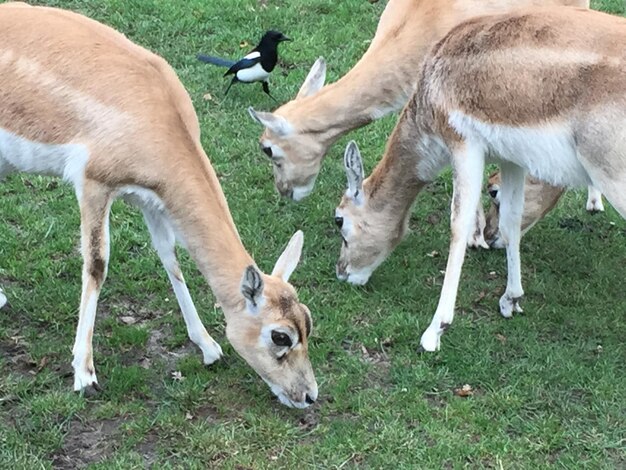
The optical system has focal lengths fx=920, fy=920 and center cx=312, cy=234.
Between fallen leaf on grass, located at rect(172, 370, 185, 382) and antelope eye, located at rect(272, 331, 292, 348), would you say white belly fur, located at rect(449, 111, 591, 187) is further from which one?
fallen leaf on grass, located at rect(172, 370, 185, 382)

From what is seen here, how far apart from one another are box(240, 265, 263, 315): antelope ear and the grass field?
2.32 ft

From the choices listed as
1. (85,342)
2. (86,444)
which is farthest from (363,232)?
(86,444)

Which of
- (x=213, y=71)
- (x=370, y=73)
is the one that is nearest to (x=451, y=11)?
(x=370, y=73)

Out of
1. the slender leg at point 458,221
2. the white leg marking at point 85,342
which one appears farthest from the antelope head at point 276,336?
the slender leg at point 458,221

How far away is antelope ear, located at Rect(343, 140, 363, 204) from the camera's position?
686 cm

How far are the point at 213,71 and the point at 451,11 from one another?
3.33 metres

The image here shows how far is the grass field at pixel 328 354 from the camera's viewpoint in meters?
5.20

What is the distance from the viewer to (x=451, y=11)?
25.0 feet

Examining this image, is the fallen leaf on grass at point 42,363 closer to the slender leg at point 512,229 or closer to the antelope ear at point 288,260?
the antelope ear at point 288,260

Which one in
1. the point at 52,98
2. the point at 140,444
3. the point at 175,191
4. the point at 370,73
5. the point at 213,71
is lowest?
the point at 213,71

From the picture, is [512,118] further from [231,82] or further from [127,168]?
[231,82]

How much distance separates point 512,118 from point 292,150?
2.50 m

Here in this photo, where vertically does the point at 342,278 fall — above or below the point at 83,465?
below

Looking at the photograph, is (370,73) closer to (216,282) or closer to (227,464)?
(216,282)
